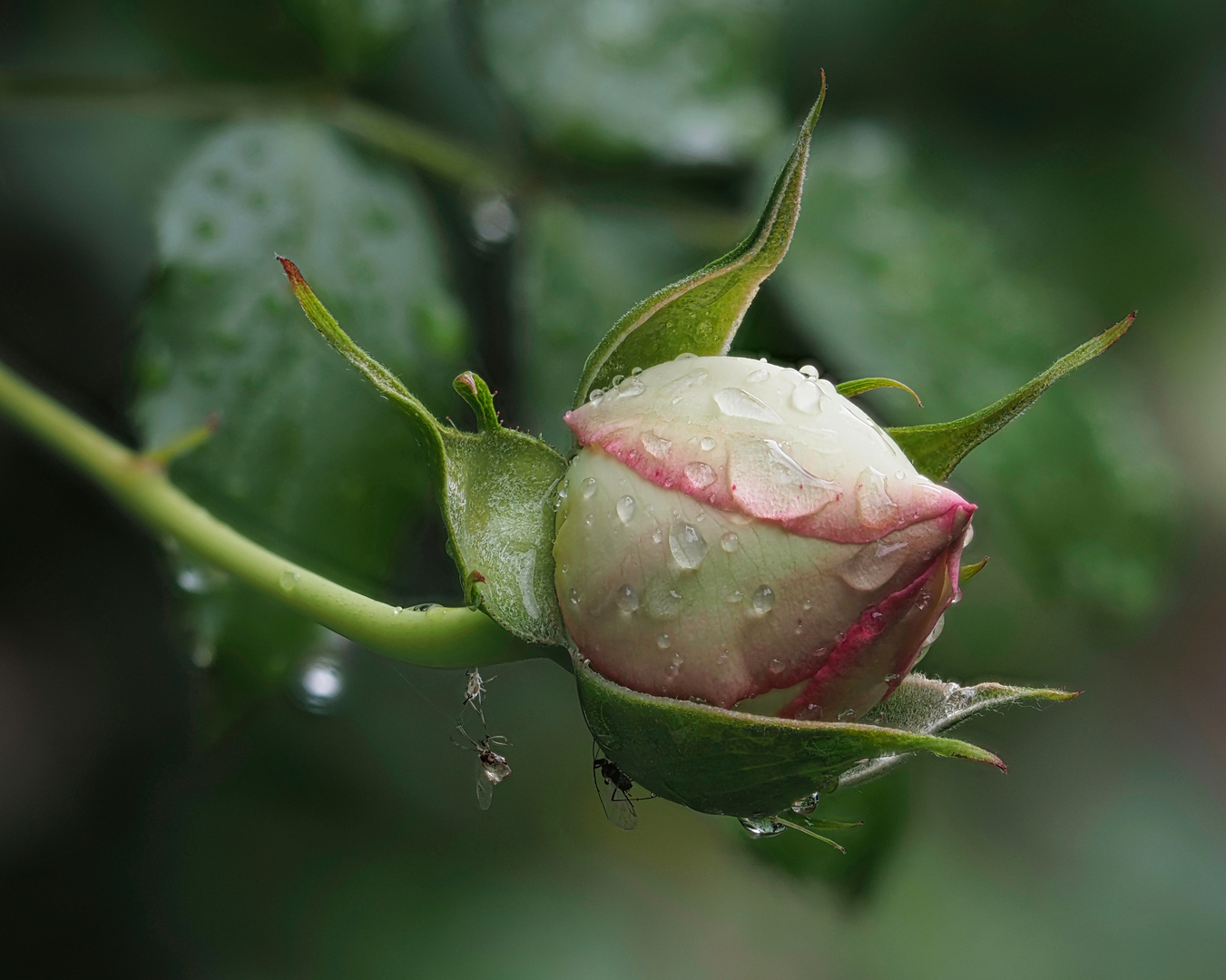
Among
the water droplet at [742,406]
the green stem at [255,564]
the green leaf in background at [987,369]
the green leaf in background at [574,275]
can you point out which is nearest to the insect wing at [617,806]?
the green stem at [255,564]

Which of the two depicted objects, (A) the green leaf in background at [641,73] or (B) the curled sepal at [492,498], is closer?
(B) the curled sepal at [492,498]

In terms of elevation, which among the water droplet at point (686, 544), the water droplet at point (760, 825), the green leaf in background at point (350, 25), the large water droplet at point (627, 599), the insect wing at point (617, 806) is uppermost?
the green leaf in background at point (350, 25)

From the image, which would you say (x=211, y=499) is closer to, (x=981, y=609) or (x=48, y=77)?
(x=48, y=77)

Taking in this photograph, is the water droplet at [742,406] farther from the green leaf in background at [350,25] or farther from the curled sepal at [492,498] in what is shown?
the green leaf in background at [350,25]

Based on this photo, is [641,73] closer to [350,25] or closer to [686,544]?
[350,25]

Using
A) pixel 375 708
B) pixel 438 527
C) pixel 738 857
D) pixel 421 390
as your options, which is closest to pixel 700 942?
pixel 738 857

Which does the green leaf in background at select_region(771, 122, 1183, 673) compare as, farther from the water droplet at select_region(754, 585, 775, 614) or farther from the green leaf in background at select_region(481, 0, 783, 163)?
the water droplet at select_region(754, 585, 775, 614)

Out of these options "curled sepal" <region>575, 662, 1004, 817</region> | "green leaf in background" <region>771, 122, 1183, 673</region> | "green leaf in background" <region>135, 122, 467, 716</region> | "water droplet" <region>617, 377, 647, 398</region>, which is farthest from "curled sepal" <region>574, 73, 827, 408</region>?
"green leaf in background" <region>771, 122, 1183, 673</region>
